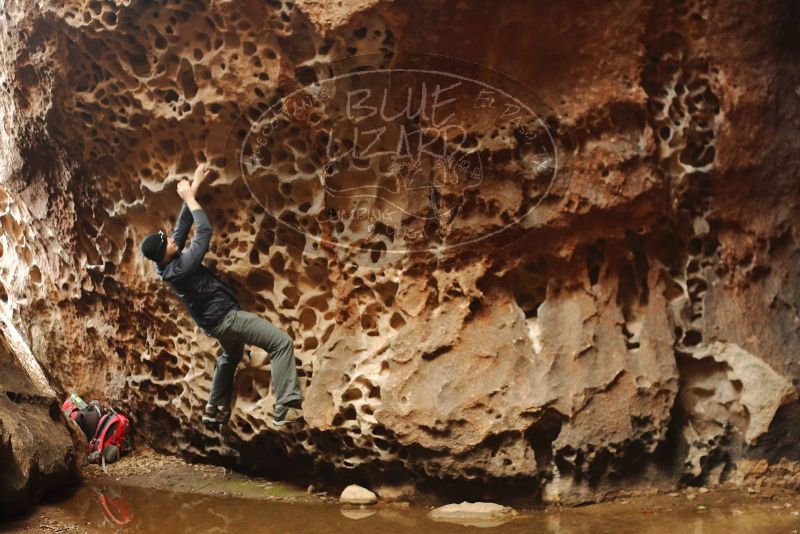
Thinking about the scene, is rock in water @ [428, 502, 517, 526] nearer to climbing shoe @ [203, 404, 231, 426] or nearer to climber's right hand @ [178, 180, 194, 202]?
climbing shoe @ [203, 404, 231, 426]

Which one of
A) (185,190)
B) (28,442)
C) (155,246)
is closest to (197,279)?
(155,246)

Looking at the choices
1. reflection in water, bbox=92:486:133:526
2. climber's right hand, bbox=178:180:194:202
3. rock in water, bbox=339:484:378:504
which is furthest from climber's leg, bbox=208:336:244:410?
rock in water, bbox=339:484:378:504

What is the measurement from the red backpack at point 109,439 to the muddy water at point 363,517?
0.59 metres

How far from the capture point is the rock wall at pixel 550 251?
13.6 feet

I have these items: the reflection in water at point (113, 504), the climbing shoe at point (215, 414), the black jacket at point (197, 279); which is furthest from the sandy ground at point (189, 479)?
the black jacket at point (197, 279)

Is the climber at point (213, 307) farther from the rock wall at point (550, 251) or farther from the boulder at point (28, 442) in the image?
the boulder at point (28, 442)

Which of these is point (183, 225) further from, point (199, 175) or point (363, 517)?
point (363, 517)

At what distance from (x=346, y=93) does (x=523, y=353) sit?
1.54 metres

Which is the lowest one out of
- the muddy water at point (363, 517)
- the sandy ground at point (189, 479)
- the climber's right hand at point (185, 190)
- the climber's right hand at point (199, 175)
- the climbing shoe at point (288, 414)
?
the sandy ground at point (189, 479)

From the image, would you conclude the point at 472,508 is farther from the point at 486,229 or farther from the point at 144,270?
the point at 144,270

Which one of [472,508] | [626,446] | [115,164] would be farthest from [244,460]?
[626,446]

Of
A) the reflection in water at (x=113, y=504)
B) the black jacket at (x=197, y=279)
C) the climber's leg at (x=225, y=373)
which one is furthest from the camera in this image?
the climber's leg at (x=225, y=373)

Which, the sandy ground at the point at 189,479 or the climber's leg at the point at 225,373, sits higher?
the climber's leg at the point at 225,373

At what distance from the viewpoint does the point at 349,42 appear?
4199mm
